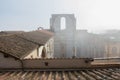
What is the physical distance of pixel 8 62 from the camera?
12.5m

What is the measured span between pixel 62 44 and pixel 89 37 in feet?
19.5

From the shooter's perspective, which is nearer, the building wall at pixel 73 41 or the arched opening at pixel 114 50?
the arched opening at pixel 114 50

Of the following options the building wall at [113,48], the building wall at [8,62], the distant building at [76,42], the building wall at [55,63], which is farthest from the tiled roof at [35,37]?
the building wall at [113,48]

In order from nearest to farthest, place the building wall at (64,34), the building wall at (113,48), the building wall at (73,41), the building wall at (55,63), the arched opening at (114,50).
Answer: the building wall at (55,63) < the building wall at (113,48) < the arched opening at (114,50) < the building wall at (73,41) < the building wall at (64,34)

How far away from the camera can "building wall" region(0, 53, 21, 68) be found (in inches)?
490

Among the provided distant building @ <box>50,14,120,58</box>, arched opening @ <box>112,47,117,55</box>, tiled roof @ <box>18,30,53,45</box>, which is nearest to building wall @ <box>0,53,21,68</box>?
tiled roof @ <box>18,30,53,45</box>

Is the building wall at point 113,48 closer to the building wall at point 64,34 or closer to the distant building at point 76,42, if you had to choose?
the distant building at point 76,42

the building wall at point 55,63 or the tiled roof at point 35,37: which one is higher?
the tiled roof at point 35,37

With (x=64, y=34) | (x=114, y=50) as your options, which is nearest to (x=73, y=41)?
(x=64, y=34)

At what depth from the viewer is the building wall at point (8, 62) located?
1245 centimetres

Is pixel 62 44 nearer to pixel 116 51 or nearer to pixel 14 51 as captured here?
pixel 116 51

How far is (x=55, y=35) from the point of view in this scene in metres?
45.3

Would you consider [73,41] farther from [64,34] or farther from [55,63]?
[55,63]

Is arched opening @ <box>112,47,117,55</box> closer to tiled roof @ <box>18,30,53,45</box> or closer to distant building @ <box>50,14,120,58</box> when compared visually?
distant building @ <box>50,14,120,58</box>
